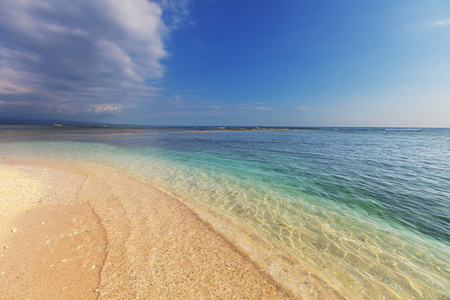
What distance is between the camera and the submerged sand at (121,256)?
3574 mm

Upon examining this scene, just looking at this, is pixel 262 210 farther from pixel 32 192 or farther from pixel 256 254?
pixel 32 192

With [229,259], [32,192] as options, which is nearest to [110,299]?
[229,259]

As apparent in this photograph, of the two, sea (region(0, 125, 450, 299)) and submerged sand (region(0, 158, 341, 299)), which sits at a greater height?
submerged sand (region(0, 158, 341, 299))

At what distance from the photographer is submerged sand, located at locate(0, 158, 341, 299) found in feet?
11.7

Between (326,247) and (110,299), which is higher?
(110,299)

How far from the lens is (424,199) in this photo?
902cm

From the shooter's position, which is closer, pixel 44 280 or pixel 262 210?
pixel 44 280

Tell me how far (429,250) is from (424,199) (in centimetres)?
525

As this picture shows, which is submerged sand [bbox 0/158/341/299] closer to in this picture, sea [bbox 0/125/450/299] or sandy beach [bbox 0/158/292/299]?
sandy beach [bbox 0/158/292/299]

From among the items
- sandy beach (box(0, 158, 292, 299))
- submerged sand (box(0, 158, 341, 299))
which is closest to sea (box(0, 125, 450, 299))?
submerged sand (box(0, 158, 341, 299))

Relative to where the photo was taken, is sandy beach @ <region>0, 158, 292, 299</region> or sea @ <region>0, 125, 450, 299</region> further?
sea @ <region>0, 125, 450, 299</region>

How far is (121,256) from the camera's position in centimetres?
446

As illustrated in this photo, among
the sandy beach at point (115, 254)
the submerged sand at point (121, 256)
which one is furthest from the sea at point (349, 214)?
the sandy beach at point (115, 254)

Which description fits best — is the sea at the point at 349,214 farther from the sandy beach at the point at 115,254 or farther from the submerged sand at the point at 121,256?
the sandy beach at the point at 115,254
